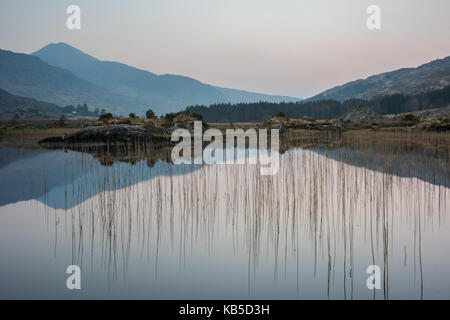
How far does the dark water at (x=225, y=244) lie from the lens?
5215mm

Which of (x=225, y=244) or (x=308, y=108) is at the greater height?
(x=308, y=108)

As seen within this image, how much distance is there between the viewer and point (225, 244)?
6.77 metres

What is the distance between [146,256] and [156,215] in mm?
2305

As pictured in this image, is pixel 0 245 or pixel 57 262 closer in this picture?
pixel 57 262

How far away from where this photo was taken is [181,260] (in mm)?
6055

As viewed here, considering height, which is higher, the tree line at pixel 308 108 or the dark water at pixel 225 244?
the tree line at pixel 308 108

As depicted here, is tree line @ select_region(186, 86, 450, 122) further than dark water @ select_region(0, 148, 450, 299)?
Yes

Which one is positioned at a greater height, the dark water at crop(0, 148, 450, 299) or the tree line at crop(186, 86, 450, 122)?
the tree line at crop(186, 86, 450, 122)

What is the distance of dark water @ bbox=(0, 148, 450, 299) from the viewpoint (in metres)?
5.21

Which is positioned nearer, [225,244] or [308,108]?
[225,244]

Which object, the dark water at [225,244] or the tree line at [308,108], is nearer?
the dark water at [225,244]

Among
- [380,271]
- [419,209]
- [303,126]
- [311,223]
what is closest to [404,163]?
[419,209]
